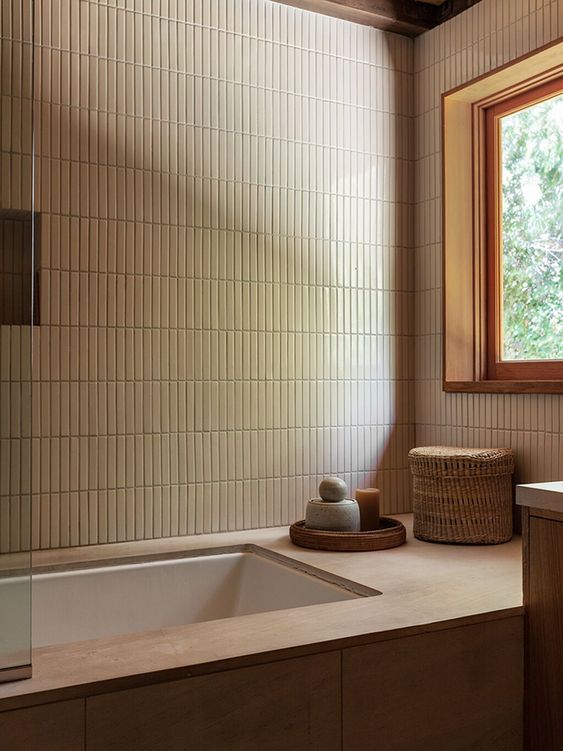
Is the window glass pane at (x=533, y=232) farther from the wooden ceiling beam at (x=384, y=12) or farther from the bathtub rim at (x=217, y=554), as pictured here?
the bathtub rim at (x=217, y=554)

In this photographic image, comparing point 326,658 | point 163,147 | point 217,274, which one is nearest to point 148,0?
point 163,147

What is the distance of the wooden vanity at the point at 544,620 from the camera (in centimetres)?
151

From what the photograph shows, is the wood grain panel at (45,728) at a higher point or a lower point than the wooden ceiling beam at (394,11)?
lower

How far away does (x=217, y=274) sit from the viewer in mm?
2244

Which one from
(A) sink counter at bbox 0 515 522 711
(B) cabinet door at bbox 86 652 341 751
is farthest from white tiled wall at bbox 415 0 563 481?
(B) cabinet door at bbox 86 652 341 751

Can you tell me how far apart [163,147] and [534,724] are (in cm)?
161

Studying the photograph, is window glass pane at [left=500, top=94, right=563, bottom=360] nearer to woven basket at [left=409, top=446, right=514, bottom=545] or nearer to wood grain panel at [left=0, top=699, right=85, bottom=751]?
woven basket at [left=409, top=446, right=514, bottom=545]

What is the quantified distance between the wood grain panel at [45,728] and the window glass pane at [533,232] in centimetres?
157

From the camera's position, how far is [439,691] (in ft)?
4.80

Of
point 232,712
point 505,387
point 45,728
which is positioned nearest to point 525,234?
point 505,387

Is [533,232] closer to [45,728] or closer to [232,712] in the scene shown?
[232,712]

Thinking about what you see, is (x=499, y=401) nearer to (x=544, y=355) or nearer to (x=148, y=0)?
(x=544, y=355)

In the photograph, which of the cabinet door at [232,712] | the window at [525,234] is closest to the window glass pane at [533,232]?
the window at [525,234]

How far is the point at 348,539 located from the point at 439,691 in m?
0.61
